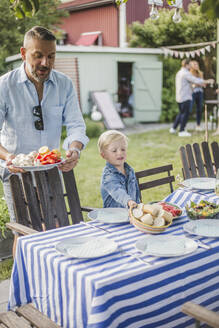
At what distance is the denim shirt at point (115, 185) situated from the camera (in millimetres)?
3202

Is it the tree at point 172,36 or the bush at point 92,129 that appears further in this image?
the tree at point 172,36

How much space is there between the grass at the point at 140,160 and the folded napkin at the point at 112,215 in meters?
1.47

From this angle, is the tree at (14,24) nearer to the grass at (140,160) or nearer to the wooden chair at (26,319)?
the grass at (140,160)

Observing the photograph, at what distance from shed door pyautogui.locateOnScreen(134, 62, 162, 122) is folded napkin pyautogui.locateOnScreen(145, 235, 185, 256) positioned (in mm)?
12448

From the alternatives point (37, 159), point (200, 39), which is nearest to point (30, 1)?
point (37, 159)

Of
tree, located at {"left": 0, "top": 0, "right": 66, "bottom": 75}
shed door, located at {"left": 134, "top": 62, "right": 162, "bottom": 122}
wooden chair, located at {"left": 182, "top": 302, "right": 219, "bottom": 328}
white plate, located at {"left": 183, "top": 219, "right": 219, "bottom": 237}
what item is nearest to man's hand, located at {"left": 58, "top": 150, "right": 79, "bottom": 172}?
white plate, located at {"left": 183, "top": 219, "right": 219, "bottom": 237}

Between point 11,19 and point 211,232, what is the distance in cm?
1207

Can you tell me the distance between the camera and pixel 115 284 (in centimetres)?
180

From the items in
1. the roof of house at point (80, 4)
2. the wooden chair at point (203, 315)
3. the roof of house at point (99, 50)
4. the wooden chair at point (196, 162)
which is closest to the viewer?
the wooden chair at point (203, 315)

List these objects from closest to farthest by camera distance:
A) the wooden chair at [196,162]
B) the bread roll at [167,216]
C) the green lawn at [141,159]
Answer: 1. the bread roll at [167,216]
2. the wooden chair at [196,162]
3. the green lawn at [141,159]

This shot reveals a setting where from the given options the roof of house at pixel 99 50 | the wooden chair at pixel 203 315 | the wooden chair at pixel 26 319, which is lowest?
the wooden chair at pixel 26 319

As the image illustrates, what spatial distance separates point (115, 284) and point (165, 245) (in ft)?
1.40

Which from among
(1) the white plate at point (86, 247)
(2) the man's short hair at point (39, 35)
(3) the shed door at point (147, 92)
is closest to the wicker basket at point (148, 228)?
(1) the white plate at point (86, 247)

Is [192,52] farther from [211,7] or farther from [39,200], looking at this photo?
[211,7]
